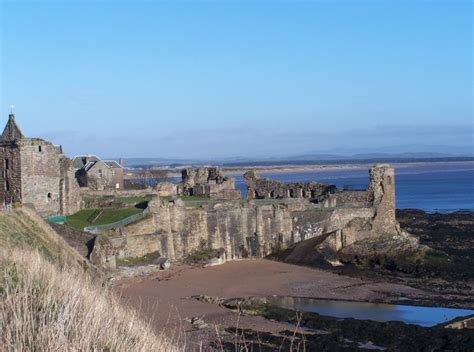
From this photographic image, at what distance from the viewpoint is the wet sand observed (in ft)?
76.9

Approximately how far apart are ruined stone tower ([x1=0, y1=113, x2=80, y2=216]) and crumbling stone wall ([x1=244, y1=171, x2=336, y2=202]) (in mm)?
16824

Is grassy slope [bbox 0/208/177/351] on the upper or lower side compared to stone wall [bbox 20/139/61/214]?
lower

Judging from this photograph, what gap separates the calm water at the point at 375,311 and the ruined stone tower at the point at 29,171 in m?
10.3

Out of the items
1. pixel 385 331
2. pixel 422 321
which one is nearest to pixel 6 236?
pixel 385 331

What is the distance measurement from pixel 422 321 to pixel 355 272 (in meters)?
10.6

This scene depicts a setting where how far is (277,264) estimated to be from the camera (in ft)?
120

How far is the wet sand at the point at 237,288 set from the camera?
76.9ft

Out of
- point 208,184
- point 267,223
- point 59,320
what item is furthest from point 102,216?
point 59,320

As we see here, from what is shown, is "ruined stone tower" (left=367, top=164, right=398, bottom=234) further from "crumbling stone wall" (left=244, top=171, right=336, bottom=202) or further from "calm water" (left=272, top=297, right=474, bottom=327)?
"calm water" (left=272, top=297, right=474, bottom=327)

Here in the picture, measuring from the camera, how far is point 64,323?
879cm

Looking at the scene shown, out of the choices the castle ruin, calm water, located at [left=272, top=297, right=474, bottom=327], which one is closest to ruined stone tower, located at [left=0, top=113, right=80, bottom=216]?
the castle ruin

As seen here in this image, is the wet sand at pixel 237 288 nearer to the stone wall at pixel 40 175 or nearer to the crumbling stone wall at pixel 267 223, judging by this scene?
the crumbling stone wall at pixel 267 223

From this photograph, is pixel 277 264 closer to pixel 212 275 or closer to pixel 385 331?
pixel 212 275

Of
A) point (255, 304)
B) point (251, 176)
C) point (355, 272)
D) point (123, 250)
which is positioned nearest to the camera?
point (255, 304)
